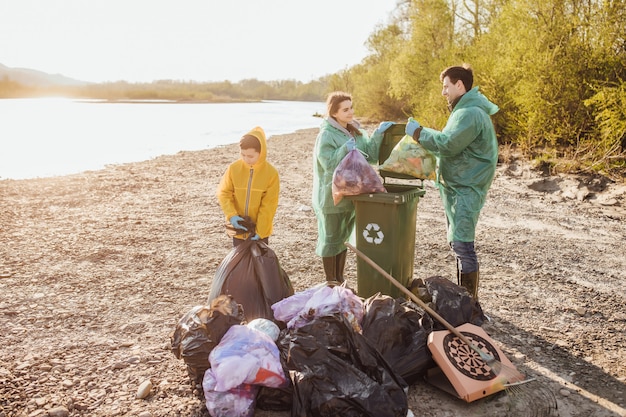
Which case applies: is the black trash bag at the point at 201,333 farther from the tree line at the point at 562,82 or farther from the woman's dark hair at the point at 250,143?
the tree line at the point at 562,82

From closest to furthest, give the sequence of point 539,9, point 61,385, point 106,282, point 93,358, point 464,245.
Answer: point 61,385 → point 93,358 → point 464,245 → point 106,282 → point 539,9

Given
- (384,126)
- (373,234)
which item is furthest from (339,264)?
(384,126)

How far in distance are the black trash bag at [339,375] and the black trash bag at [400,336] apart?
211 mm

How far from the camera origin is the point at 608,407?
288 cm

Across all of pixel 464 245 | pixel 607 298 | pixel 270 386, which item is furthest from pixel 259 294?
pixel 607 298

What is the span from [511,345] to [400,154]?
163cm

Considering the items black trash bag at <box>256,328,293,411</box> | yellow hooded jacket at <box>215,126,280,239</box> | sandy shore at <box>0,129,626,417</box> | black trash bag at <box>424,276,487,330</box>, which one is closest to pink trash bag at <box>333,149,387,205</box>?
yellow hooded jacket at <box>215,126,280,239</box>

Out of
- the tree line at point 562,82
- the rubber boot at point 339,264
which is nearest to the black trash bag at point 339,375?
the rubber boot at point 339,264

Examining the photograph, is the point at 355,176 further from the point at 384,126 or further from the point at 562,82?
the point at 562,82

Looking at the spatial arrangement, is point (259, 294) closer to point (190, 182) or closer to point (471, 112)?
point (471, 112)

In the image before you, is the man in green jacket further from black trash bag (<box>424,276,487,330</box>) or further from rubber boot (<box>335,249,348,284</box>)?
rubber boot (<box>335,249,348,284</box>)

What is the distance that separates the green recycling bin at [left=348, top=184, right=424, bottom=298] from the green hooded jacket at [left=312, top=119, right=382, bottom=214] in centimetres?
25

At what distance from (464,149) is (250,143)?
161cm

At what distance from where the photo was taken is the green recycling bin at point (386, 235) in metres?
3.83
